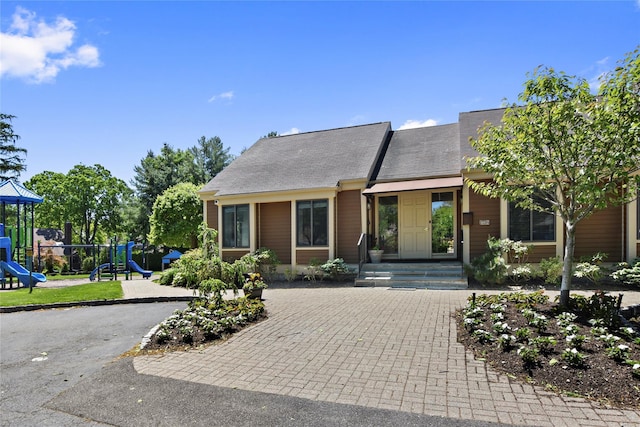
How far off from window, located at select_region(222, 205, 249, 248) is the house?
0.13ft

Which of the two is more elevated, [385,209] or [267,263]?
[385,209]

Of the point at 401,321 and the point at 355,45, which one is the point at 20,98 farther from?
the point at 401,321

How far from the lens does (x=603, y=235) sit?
9.98 metres

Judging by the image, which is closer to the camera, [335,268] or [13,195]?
[335,268]

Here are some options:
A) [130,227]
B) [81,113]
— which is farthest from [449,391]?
[130,227]

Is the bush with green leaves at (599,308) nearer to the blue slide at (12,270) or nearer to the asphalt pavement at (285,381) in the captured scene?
the asphalt pavement at (285,381)

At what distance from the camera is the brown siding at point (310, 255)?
1251 cm

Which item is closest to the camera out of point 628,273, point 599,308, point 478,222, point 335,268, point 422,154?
point 599,308

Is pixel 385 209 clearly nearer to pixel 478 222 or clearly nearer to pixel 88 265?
pixel 478 222

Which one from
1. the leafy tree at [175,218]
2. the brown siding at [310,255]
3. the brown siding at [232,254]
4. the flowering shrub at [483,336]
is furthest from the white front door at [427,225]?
the leafy tree at [175,218]

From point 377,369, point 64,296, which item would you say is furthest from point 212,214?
point 377,369

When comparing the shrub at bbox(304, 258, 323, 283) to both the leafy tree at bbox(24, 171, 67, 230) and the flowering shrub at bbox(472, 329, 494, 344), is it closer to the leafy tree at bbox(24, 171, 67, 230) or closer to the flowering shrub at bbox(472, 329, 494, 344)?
the flowering shrub at bbox(472, 329, 494, 344)

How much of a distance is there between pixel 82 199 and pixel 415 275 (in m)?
31.0

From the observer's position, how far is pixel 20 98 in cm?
1253
